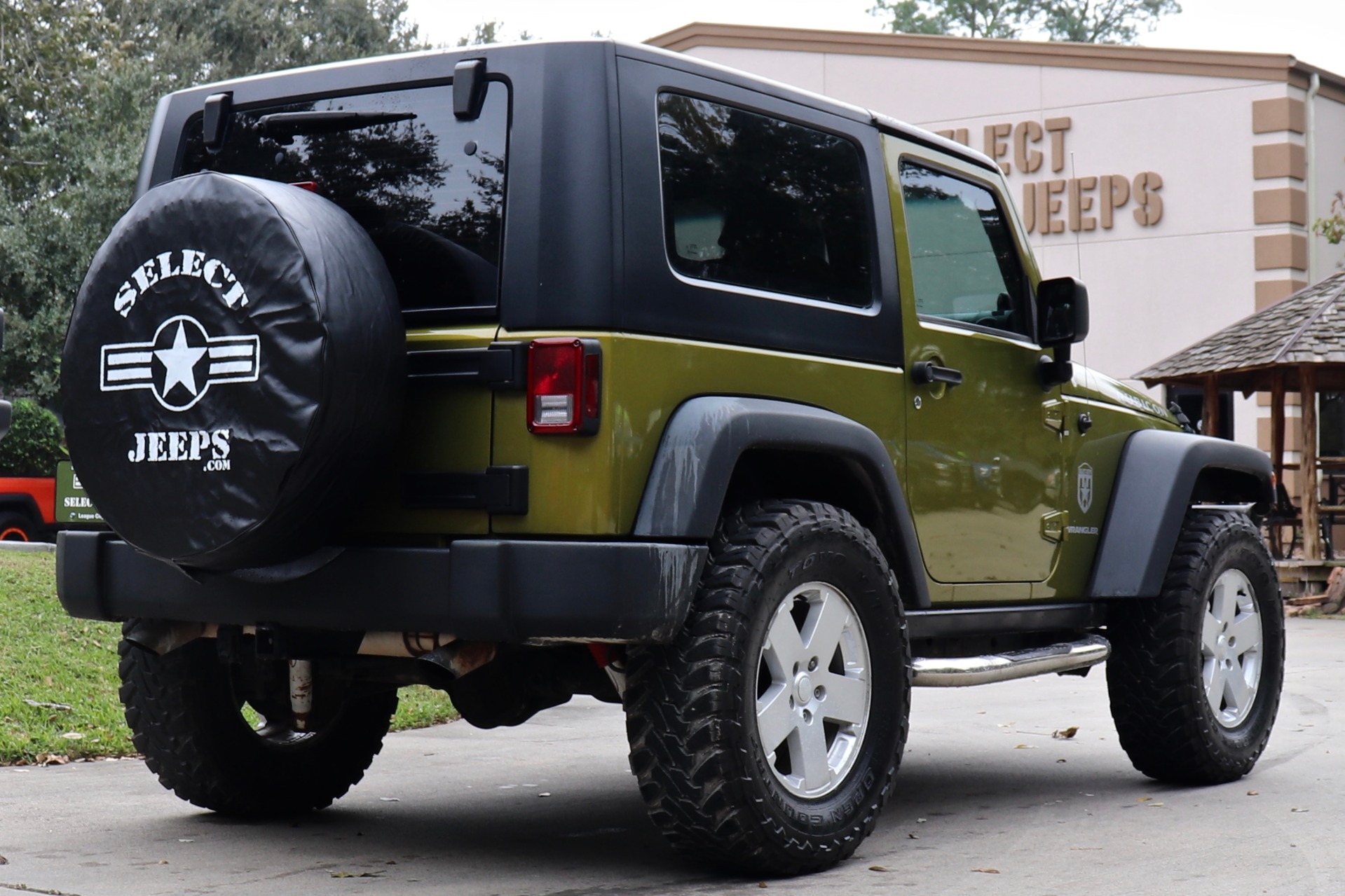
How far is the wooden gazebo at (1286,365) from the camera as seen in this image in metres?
16.9

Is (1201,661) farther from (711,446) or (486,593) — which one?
(486,593)

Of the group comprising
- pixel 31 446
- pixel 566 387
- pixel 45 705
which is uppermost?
pixel 566 387

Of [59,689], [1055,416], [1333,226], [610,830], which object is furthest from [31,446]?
[1055,416]

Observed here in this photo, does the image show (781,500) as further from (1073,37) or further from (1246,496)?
(1073,37)

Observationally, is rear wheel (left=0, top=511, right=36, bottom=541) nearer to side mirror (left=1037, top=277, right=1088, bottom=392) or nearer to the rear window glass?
the rear window glass

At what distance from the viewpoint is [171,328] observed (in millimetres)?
4086

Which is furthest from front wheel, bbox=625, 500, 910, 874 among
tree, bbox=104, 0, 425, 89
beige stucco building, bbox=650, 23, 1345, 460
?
tree, bbox=104, 0, 425, 89

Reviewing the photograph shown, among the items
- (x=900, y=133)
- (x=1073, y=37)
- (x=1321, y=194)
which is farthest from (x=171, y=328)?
(x=1073, y=37)

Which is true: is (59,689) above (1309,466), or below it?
below

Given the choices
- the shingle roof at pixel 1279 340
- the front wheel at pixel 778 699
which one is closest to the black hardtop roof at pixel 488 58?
the front wheel at pixel 778 699

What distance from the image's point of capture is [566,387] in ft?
13.0

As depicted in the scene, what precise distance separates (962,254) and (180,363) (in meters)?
2.66

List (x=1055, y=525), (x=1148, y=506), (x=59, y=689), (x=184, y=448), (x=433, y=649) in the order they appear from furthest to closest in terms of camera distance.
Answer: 1. (x=59, y=689)
2. (x=1148, y=506)
3. (x=1055, y=525)
4. (x=433, y=649)
5. (x=184, y=448)

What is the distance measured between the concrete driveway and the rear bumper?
684mm
